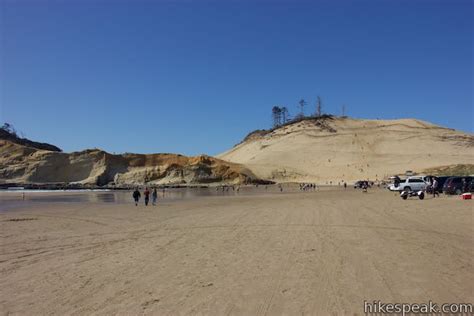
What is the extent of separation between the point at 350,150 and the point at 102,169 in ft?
245

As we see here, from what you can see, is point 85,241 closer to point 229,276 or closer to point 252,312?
point 229,276

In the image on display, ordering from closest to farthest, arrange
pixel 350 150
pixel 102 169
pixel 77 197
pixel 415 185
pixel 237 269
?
pixel 237 269
pixel 415 185
pixel 77 197
pixel 102 169
pixel 350 150

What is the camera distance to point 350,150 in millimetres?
129625

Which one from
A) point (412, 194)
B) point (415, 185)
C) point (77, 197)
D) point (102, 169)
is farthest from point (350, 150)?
point (77, 197)

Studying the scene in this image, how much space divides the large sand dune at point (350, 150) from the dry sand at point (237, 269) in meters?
92.8

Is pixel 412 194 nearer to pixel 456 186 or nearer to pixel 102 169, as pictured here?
pixel 456 186

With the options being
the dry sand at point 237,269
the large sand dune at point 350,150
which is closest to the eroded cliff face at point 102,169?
the large sand dune at point 350,150

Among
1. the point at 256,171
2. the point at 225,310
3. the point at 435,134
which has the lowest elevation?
the point at 225,310

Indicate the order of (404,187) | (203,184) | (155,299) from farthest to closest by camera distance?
1. (203,184)
2. (404,187)
3. (155,299)

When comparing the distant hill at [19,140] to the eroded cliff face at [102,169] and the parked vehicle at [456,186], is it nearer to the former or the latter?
the eroded cliff face at [102,169]

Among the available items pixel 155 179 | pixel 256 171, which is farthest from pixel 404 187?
pixel 256 171

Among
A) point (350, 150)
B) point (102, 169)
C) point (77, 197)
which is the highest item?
point (350, 150)

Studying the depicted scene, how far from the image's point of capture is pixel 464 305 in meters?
6.65

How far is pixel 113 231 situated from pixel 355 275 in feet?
38.0
